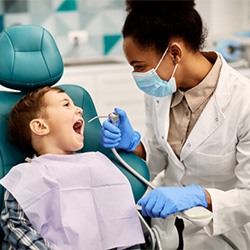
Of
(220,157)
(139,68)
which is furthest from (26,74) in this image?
(220,157)

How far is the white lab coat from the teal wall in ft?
7.07

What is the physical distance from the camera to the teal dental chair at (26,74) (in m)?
1.78

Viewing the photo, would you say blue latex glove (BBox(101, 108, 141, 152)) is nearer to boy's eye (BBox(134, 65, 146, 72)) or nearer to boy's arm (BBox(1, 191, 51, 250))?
boy's eye (BBox(134, 65, 146, 72))

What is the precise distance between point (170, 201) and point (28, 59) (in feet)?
2.37

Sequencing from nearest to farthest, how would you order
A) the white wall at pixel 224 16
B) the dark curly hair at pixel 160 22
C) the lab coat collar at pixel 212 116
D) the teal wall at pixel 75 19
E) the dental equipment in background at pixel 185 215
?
1. the dental equipment in background at pixel 185 215
2. the dark curly hair at pixel 160 22
3. the lab coat collar at pixel 212 116
4. the teal wall at pixel 75 19
5. the white wall at pixel 224 16

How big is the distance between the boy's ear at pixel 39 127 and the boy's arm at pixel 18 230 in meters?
0.26

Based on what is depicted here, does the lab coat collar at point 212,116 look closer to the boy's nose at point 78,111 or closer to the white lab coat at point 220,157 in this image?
the white lab coat at point 220,157

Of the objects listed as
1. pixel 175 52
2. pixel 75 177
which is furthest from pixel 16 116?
pixel 175 52

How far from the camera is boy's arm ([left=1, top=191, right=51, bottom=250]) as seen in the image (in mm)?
1537

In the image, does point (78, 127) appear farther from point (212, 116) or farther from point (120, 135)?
point (212, 116)

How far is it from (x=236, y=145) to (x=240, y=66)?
7.31 ft

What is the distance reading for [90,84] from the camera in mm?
3557

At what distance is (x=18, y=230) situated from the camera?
5.09 ft

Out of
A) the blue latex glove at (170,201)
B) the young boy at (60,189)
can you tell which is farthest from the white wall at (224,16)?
the blue latex glove at (170,201)
